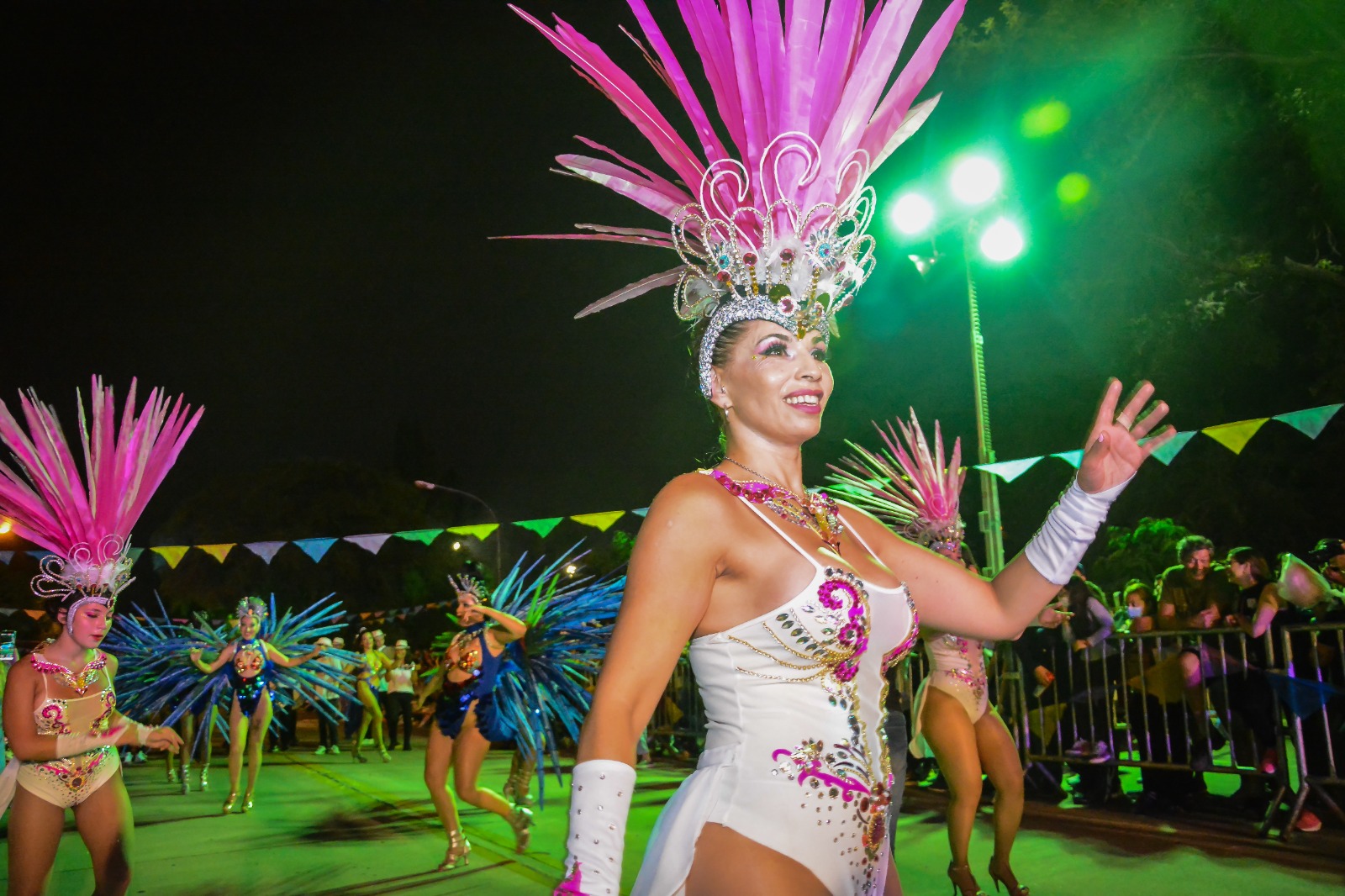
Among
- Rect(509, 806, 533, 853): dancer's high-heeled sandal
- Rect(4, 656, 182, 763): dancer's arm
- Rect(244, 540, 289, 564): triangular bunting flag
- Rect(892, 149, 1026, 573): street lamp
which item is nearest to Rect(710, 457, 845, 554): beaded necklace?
Rect(4, 656, 182, 763): dancer's arm

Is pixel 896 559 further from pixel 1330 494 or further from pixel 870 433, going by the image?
pixel 870 433

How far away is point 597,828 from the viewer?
1935 millimetres

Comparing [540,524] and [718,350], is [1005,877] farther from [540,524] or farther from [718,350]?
[540,524]

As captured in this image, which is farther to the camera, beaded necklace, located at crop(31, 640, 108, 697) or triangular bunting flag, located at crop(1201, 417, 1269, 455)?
triangular bunting flag, located at crop(1201, 417, 1269, 455)

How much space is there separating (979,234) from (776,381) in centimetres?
988

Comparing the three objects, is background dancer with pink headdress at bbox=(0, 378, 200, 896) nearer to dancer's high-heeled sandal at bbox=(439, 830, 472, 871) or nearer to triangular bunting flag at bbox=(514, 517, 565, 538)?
dancer's high-heeled sandal at bbox=(439, 830, 472, 871)

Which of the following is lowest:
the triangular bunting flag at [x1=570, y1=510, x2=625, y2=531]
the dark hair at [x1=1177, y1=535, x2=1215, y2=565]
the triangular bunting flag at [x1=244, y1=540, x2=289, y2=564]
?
the dark hair at [x1=1177, y1=535, x2=1215, y2=565]

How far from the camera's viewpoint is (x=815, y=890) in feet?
7.04

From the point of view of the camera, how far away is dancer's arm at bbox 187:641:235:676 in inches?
424

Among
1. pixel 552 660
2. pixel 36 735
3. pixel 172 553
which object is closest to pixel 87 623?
pixel 36 735

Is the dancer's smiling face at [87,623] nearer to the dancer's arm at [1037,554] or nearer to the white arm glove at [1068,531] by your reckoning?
the dancer's arm at [1037,554]

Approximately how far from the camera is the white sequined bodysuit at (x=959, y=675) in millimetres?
6215

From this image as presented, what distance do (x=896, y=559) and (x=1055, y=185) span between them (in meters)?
13.3

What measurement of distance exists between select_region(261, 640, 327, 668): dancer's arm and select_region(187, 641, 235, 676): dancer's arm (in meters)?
0.39
